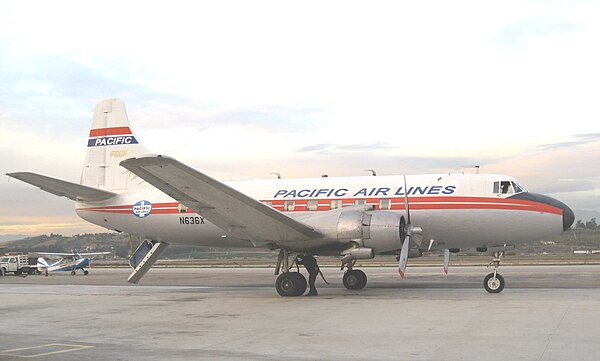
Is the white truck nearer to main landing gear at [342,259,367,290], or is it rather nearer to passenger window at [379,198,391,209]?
main landing gear at [342,259,367,290]

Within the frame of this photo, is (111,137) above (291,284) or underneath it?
above

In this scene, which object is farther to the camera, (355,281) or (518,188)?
(355,281)

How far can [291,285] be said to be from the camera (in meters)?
18.6

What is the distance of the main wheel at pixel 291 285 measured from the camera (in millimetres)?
18562

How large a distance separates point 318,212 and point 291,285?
3.27 metres

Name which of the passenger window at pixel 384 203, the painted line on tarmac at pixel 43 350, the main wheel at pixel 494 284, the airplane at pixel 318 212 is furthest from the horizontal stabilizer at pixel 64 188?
the main wheel at pixel 494 284

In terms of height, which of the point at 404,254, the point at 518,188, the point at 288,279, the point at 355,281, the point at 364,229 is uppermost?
the point at 518,188

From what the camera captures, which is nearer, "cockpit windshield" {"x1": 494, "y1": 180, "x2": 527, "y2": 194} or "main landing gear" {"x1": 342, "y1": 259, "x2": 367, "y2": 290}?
"cockpit windshield" {"x1": 494, "y1": 180, "x2": 527, "y2": 194}

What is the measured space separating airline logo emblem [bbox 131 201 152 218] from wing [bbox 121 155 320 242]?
198 inches

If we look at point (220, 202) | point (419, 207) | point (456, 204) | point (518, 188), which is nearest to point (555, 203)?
point (518, 188)

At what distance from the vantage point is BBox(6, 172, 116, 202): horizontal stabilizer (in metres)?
18.4

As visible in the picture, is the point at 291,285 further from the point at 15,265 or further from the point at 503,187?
the point at 15,265

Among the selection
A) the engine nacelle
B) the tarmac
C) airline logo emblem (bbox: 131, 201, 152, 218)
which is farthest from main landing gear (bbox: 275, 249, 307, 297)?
airline logo emblem (bbox: 131, 201, 152, 218)

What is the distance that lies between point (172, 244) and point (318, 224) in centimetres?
791
